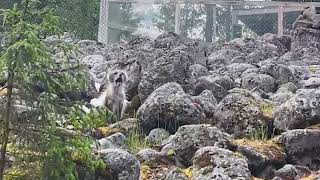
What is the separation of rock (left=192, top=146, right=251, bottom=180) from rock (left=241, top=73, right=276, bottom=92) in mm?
4767

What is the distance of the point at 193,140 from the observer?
609 cm

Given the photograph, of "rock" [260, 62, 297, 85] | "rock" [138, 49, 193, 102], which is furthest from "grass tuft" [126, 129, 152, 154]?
"rock" [260, 62, 297, 85]

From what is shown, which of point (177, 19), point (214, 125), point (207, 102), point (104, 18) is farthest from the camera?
point (104, 18)

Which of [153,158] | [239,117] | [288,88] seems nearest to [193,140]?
[153,158]

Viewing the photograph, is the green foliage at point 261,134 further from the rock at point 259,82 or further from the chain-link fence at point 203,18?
the chain-link fence at point 203,18

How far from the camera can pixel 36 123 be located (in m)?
4.30

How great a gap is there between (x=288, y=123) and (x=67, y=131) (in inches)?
132

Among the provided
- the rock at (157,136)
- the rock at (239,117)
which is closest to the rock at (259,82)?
the rock at (239,117)

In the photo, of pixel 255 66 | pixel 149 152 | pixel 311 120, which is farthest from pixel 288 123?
pixel 255 66

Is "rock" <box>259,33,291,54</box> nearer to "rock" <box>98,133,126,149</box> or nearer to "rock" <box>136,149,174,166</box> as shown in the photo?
"rock" <box>98,133,126,149</box>

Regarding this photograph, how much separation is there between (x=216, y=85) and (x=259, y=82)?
1099 millimetres

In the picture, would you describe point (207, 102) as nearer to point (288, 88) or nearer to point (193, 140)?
point (288, 88)

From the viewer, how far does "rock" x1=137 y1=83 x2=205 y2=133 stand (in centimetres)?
744

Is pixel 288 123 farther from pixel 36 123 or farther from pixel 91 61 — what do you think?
pixel 91 61
